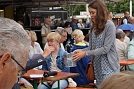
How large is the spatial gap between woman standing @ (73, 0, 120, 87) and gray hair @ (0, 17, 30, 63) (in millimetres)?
2407

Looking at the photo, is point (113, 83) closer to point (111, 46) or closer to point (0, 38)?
point (0, 38)

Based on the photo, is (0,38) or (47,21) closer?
(0,38)

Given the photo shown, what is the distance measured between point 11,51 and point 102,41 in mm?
2584

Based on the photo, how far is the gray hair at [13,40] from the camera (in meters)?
1.53

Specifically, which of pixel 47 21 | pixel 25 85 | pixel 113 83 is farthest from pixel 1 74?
pixel 47 21

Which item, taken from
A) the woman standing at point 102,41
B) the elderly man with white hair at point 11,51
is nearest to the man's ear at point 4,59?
the elderly man with white hair at point 11,51

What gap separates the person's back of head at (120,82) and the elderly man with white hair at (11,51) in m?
0.46

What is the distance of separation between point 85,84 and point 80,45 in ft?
2.31

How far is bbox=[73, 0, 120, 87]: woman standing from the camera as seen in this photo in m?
3.98

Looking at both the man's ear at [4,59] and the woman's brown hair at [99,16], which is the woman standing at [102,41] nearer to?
the woman's brown hair at [99,16]

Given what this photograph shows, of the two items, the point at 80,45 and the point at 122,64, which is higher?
the point at 80,45

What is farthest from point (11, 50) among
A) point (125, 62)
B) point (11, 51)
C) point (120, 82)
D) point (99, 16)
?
point (125, 62)

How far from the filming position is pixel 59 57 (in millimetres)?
5703

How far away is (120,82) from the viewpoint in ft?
4.18
